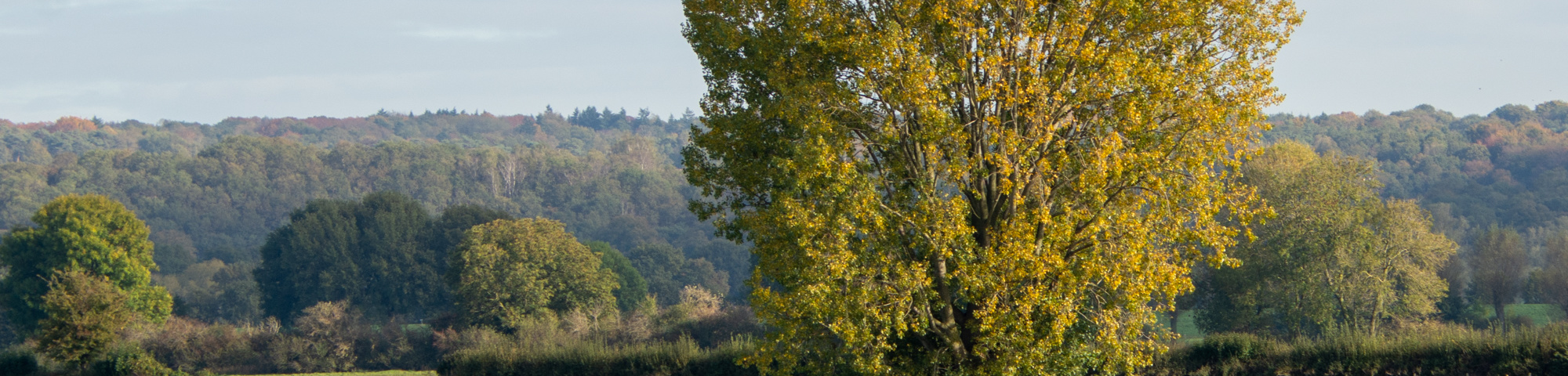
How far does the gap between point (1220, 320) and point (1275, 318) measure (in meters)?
5.11

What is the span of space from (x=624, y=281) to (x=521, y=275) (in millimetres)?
18486

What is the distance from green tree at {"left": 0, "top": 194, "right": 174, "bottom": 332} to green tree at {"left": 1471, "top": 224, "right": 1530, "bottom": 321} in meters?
70.5

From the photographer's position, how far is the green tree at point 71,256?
2367 inches

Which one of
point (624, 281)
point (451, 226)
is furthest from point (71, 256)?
point (624, 281)

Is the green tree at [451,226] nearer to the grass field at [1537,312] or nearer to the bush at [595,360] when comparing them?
the bush at [595,360]

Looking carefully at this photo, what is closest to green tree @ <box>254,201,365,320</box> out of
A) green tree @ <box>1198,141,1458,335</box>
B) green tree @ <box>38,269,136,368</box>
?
green tree @ <box>38,269,136,368</box>

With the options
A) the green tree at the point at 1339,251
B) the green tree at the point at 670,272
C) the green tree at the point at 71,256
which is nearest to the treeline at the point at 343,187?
the green tree at the point at 670,272

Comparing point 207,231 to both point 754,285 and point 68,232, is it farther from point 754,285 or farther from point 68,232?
point 754,285

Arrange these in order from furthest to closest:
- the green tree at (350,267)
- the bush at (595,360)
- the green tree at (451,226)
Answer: the green tree at (451,226) → the green tree at (350,267) → the bush at (595,360)

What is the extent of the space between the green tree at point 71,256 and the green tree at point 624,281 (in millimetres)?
25164

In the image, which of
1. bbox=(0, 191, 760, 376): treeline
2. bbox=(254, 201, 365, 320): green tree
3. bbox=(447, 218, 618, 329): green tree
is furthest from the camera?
bbox=(254, 201, 365, 320): green tree

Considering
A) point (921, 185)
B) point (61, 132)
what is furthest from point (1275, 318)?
point (61, 132)

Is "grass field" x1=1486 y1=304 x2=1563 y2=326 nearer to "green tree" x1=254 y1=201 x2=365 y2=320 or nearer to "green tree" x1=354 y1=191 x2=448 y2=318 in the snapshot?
"green tree" x1=354 y1=191 x2=448 y2=318

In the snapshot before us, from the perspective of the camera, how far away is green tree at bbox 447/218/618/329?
5581cm
